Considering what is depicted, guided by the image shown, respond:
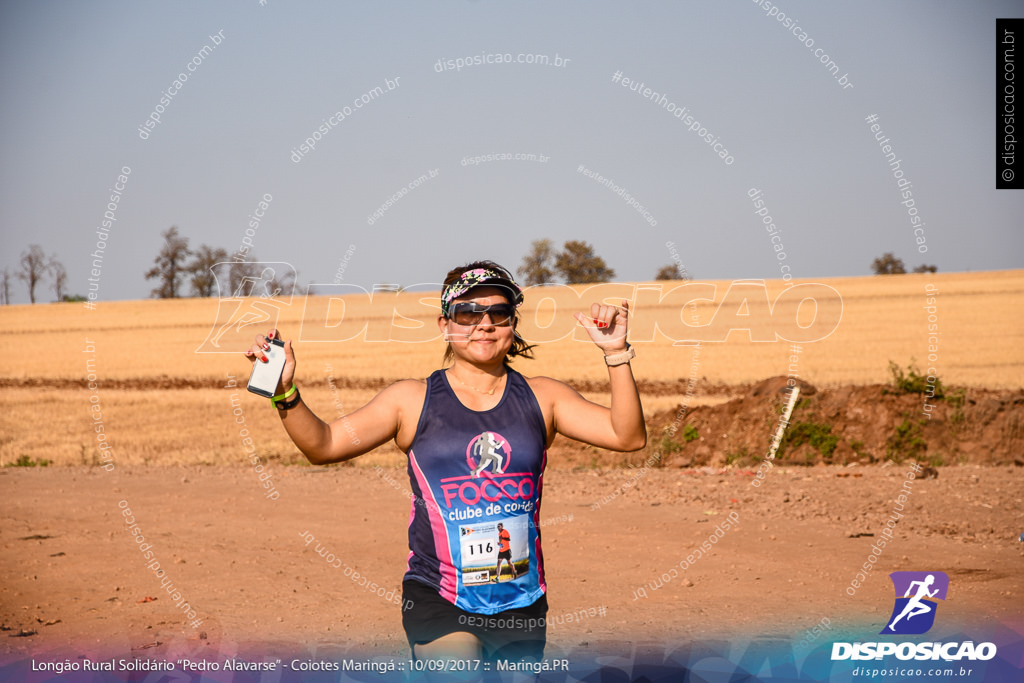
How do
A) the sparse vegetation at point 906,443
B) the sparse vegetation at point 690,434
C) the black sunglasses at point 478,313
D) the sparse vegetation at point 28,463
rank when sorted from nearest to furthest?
the black sunglasses at point 478,313
the sparse vegetation at point 906,443
the sparse vegetation at point 28,463
the sparse vegetation at point 690,434

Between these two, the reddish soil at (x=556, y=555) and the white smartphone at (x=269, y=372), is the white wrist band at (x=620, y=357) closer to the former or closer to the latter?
the white smartphone at (x=269, y=372)

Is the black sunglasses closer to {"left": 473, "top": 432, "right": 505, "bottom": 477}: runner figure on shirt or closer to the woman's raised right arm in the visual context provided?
the woman's raised right arm

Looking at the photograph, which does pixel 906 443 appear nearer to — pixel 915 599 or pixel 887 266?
pixel 915 599

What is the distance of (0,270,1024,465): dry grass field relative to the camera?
64.1ft

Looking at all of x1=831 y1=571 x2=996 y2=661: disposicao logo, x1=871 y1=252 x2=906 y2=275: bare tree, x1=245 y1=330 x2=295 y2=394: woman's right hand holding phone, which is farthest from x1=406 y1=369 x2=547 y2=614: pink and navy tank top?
x1=871 y1=252 x2=906 y2=275: bare tree

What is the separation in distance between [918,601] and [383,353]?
33.6 m

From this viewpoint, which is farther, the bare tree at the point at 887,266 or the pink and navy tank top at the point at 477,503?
the bare tree at the point at 887,266

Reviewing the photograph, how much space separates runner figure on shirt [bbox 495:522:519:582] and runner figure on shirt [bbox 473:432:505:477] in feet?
0.72

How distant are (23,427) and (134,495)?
11.5 m

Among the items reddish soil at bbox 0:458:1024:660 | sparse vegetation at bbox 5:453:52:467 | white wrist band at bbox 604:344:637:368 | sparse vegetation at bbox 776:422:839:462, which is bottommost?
sparse vegetation at bbox 5:453:52:467

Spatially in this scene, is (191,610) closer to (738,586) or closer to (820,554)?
(738,586)

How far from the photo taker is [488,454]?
3.48 metres

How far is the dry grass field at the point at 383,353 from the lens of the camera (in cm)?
1953

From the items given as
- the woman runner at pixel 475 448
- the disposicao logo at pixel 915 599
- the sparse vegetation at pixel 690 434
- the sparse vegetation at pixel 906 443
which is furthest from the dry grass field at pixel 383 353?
the woman runner at pixel 475 448
